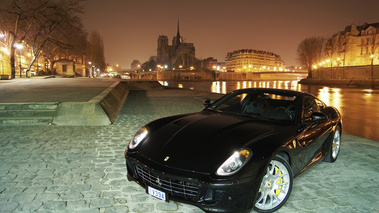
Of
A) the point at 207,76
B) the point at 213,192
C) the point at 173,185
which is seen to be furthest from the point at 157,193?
the point at 207,76

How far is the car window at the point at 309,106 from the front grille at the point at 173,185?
2399 mm

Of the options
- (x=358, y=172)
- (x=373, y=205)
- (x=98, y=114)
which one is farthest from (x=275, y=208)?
(x=98, y=114)

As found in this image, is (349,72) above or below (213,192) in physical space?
above

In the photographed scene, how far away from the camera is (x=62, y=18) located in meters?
30.8

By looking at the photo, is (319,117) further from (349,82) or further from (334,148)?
(349,82)

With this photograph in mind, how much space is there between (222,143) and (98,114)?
6152 mm

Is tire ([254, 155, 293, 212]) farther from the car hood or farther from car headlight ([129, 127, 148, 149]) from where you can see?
car headlight ([129, 127, 148, 149])

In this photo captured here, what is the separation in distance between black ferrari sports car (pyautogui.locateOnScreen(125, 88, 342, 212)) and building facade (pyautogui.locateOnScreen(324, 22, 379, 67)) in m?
84.4

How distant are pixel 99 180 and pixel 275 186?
260cm

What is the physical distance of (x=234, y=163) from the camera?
2834 millimetres

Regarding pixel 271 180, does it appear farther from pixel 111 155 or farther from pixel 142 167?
pixel 111 155

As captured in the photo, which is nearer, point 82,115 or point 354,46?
point 82,115

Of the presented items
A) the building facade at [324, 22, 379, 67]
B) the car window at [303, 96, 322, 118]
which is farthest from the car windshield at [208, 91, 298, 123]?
the building facade at [324, 22, 379, 67]

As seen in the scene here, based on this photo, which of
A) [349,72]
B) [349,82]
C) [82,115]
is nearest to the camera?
[82,115]
